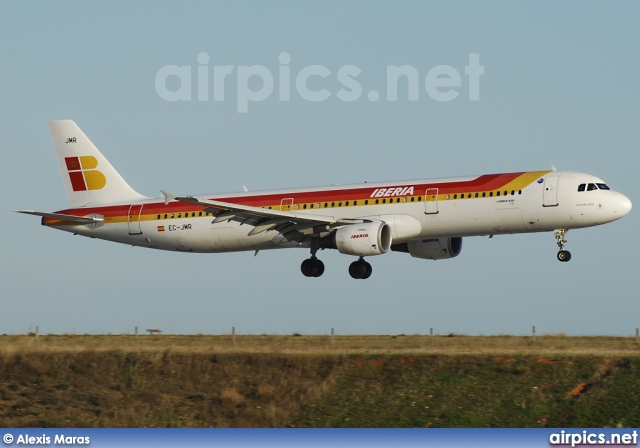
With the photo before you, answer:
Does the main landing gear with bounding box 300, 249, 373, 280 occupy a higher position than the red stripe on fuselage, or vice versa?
the red stripe on fuselage

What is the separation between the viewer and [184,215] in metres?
54.7

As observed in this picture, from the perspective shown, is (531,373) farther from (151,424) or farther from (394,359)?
(151,424)

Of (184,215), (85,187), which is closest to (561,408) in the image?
(184,215)

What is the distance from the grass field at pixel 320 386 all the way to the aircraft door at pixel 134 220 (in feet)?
44.5

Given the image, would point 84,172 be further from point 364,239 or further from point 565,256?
point 565,256

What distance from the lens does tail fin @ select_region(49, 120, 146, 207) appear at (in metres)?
58.3

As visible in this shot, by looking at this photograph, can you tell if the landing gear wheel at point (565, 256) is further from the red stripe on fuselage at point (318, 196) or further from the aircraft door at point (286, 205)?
the aircraft door at point (286, 205)

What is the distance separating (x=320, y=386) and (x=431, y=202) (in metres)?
13.6

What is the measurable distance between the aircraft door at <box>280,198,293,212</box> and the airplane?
0.15ft

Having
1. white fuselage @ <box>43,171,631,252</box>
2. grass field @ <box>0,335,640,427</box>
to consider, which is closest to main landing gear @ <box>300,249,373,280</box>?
white fuselage @ <box>43,171,631,252</box>

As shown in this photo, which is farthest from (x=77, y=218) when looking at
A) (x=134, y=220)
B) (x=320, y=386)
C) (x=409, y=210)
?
(x=320, y=386)

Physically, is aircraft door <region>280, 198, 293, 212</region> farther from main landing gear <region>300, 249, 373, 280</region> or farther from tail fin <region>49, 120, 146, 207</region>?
tail fin <region>49, 120, 146, 207</region>

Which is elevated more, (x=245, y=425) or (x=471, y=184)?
(x=471, y=184)

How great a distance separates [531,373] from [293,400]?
7991mm
